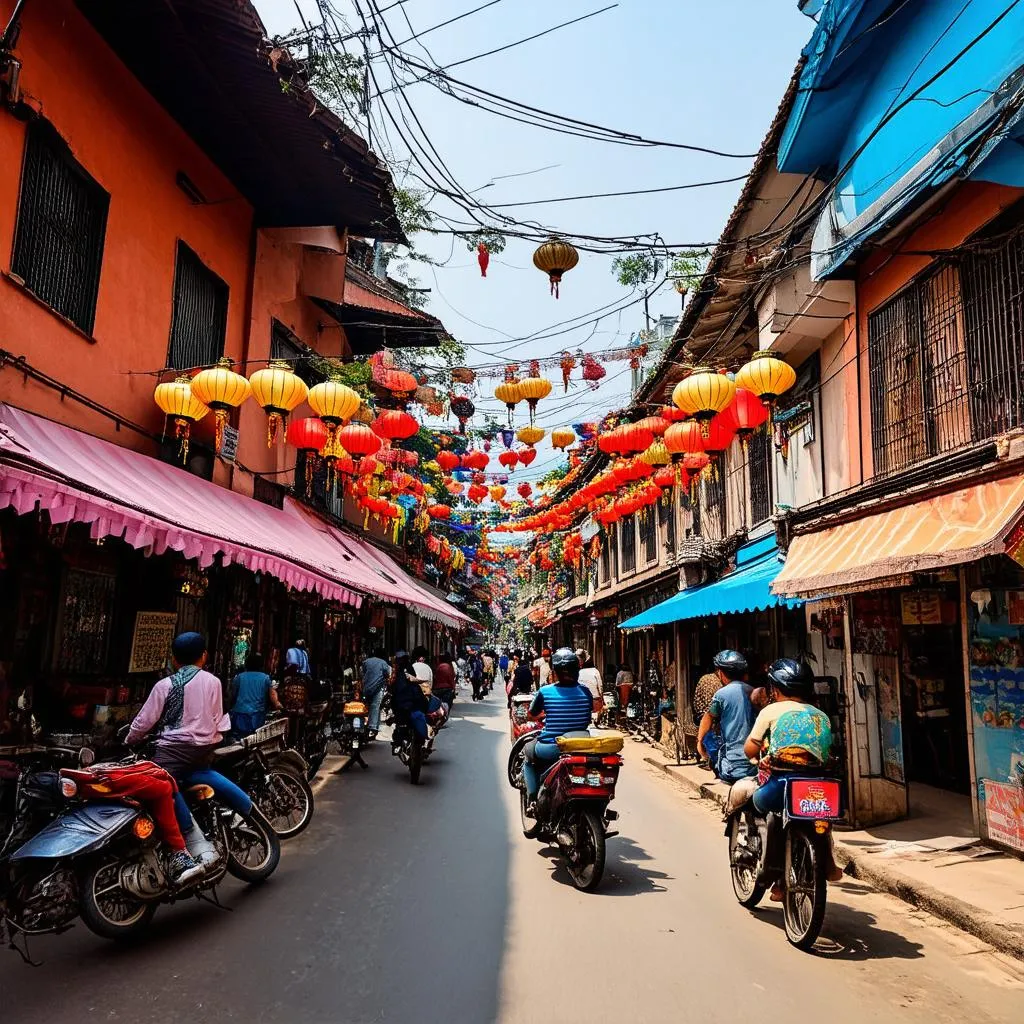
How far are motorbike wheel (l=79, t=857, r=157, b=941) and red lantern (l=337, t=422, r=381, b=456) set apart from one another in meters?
7.24

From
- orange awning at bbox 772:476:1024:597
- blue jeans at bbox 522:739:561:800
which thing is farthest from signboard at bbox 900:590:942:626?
blue jeans at bbox 522:739:561:800

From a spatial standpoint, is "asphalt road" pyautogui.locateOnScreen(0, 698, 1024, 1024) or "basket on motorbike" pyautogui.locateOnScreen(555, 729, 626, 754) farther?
"basket on motorbike" pyautogui.locateOnScreen(555, 729, 626, 754)

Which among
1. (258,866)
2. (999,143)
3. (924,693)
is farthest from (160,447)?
(924,693)

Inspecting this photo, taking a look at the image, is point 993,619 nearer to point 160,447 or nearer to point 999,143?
point 999,143

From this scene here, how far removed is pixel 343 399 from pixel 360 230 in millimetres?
4966

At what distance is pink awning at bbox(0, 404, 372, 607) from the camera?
5086 mm

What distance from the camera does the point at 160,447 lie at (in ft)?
31.0

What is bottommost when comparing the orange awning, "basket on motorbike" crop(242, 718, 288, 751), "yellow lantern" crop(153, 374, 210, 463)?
"basket on motorbike" crop(242, 718, 288, 751)

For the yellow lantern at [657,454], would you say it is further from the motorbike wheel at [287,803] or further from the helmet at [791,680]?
the motorbike wheel at [287,803]

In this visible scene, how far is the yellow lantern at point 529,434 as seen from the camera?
15.6 meters

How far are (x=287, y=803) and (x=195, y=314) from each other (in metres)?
6.77

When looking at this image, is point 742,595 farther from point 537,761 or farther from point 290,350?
point 290,350

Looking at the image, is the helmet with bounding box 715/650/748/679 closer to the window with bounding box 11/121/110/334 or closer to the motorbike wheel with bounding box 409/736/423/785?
the motorbike wheel with bounding box 409/736/423/785

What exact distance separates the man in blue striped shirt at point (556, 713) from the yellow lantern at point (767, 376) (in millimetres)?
3610
